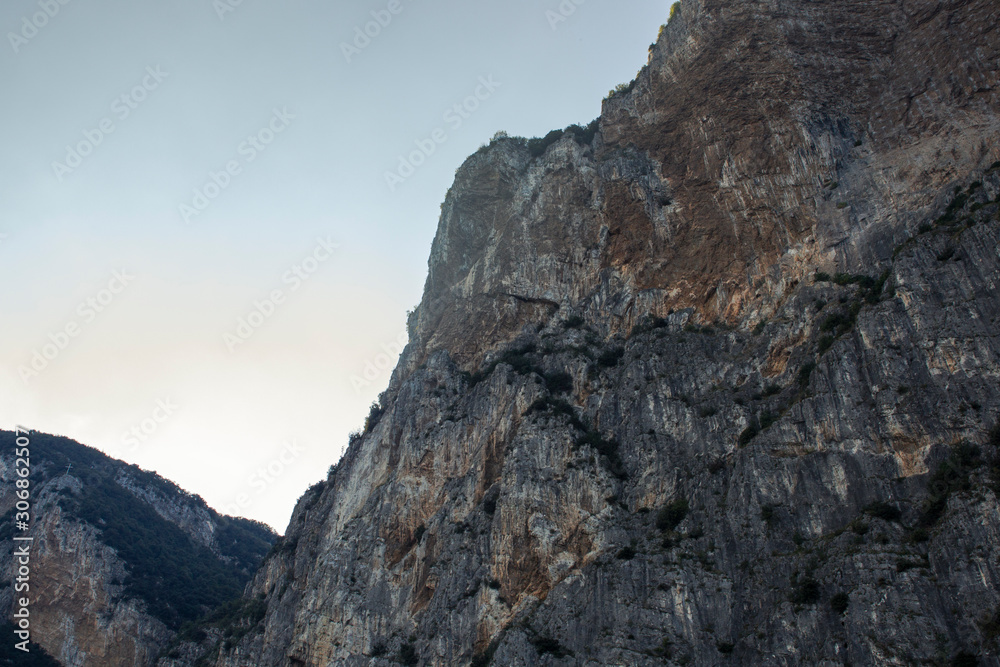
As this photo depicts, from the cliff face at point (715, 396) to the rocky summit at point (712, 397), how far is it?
14cm

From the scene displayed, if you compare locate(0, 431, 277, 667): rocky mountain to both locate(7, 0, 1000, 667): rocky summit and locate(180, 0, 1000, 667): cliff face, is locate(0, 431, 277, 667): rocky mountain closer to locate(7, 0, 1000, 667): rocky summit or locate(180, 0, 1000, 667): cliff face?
locate(7, 0, 1000, 667): rocky summit

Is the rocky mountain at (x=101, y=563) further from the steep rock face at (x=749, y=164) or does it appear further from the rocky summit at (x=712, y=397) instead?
the steep rock face at (x=749, y=164)

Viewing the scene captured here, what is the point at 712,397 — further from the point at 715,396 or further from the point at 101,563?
the point at 101,563

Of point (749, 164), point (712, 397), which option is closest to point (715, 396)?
point (712, 397)

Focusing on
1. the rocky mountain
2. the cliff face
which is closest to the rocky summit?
the cliff face

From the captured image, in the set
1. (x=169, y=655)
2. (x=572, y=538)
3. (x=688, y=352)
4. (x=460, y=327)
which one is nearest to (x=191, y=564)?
(x=169, y=655)

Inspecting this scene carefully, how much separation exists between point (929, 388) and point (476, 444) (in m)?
24.6

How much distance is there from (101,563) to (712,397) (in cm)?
5734

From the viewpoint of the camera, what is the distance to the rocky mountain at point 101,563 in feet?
195

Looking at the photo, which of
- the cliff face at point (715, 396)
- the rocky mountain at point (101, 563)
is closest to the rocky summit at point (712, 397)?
the cliff face at point (715, 396)

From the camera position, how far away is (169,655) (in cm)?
5731

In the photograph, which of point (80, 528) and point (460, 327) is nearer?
point (460, 327)

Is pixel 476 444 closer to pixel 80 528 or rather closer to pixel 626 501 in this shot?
pixel 626 501

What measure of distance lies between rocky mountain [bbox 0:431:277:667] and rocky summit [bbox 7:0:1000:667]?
5.91 meters
